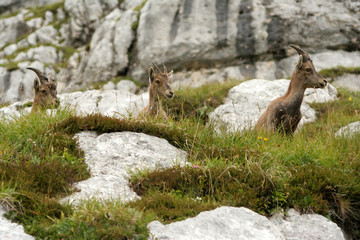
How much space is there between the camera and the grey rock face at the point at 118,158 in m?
6.39

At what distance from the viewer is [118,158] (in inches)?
290

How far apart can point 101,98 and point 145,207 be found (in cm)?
926

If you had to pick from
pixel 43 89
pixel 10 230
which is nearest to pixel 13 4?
pixel 43 89

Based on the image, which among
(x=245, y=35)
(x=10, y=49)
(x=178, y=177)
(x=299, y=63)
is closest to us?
(x=178, y=177)

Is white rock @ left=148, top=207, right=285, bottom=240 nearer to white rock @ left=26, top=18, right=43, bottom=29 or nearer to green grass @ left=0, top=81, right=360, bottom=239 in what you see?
green grass @ left=0, top=81, right=360, bottom=239

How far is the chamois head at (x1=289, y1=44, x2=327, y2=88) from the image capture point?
1073cm

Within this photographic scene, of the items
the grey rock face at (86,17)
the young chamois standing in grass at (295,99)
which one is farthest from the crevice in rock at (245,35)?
the grey rock face at (86,17)

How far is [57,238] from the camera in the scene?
5.00m

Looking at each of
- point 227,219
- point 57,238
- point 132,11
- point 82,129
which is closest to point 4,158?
point 82,129

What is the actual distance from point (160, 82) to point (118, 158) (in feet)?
17.1

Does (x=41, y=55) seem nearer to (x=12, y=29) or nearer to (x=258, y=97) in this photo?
(x=12, y=29)

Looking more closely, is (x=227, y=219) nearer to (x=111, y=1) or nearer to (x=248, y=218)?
(x=248, y=218)

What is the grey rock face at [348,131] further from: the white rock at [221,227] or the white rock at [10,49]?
the white rock at [10,49]

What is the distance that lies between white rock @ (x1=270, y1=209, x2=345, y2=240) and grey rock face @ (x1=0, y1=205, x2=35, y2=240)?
3.48 m
